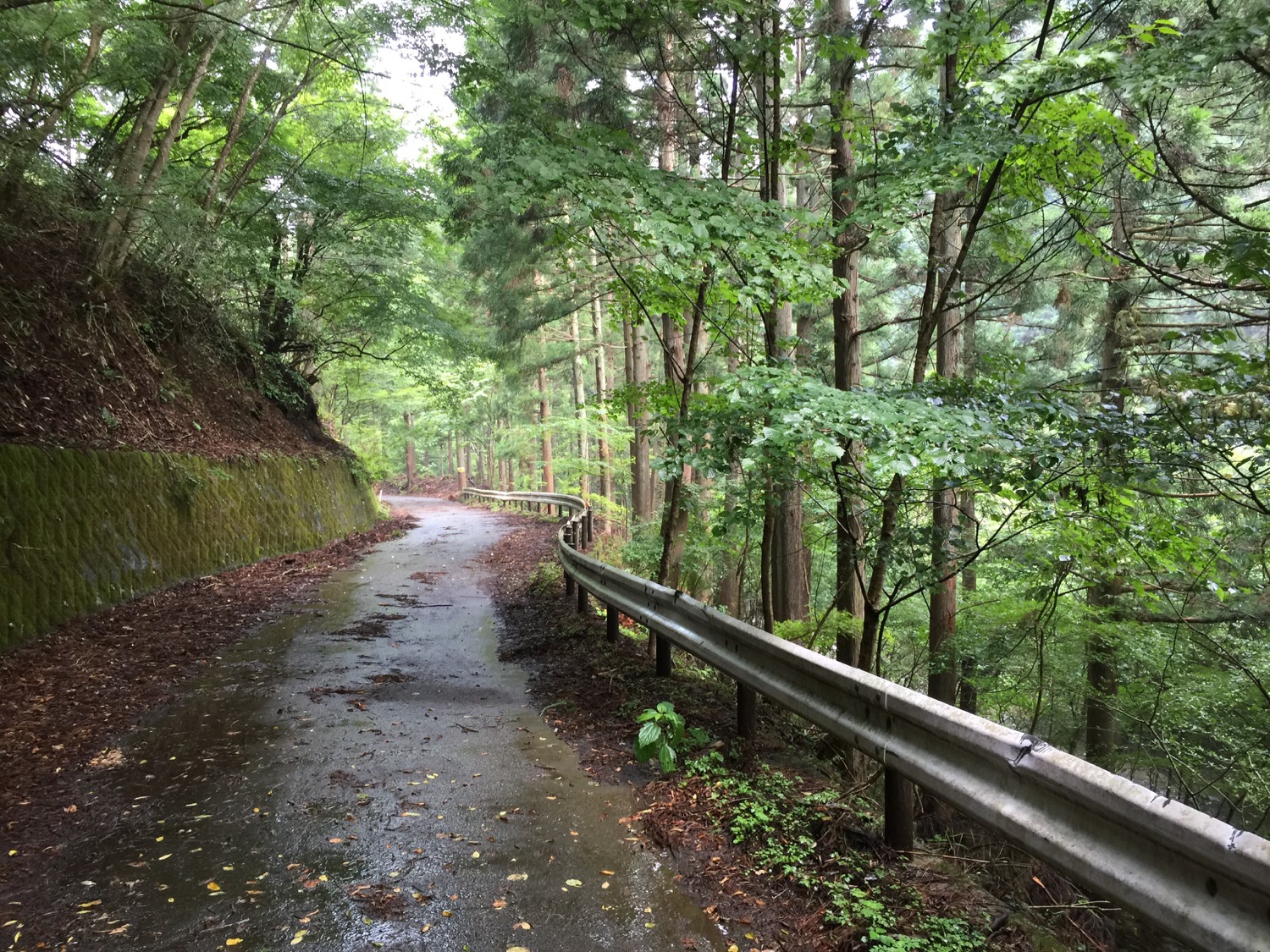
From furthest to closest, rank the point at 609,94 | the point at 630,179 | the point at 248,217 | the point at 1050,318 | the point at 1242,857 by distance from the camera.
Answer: the point at 1050,318 → the point at 248,217 → the point at 609,94 → the point at 630,179 → the point at 1242,857

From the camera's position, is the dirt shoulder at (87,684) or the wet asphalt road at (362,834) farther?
the dirt shoulder at (87,684)

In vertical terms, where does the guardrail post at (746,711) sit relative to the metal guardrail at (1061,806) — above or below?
below

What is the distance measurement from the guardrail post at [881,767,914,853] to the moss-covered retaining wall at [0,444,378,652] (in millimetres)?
6921

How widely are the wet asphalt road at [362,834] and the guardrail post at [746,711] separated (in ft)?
2.96

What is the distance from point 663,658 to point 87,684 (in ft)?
14.9

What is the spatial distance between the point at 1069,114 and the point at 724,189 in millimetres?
2096

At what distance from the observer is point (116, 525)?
25.2ft

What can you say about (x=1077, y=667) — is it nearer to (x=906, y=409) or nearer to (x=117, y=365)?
(x=906, y=409)

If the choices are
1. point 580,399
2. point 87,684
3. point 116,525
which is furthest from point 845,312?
point 580,399

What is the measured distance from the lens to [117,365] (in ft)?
31.2

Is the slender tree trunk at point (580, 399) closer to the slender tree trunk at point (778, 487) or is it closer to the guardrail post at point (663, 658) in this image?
the slender tree trunk at point (778, 487)

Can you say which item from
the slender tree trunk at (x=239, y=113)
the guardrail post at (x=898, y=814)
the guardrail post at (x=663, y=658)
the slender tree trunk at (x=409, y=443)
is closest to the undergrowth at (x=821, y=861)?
the guardrail post at (x=898, y=814)

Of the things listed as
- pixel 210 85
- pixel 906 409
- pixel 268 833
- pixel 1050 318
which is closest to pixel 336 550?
pixel 210 85

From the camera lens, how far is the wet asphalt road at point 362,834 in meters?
2.61
